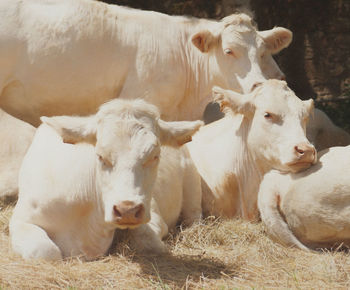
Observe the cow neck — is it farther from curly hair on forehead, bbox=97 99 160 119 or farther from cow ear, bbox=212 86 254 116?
curly hair on forehead, bbox=97 99 160 119

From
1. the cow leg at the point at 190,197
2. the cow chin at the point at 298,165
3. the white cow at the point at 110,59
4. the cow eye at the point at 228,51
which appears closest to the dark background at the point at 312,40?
the white cow at the point at 110,59

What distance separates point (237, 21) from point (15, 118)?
7.90 ft

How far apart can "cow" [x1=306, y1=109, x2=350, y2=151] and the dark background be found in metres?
2.76

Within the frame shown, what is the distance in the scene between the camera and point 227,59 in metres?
8.11

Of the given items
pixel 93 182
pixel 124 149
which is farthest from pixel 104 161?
pixel 93 182

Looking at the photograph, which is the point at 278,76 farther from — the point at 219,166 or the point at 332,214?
the point at 332,214

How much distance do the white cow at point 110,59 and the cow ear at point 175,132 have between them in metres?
2.21

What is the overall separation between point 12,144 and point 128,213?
2762 millimetres

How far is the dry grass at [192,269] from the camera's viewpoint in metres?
→ 5.11

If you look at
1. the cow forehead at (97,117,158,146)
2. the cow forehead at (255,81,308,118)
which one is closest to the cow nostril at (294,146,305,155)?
the cow forehead at (255,81,308,118)

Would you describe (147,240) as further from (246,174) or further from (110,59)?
(110,59)

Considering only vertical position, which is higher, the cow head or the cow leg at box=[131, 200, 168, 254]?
the cow head

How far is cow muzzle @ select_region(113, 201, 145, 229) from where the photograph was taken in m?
4.90

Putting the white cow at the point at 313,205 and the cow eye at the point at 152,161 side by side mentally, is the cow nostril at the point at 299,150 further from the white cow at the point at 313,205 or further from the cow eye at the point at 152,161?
the cow eye at the point at 152,161
